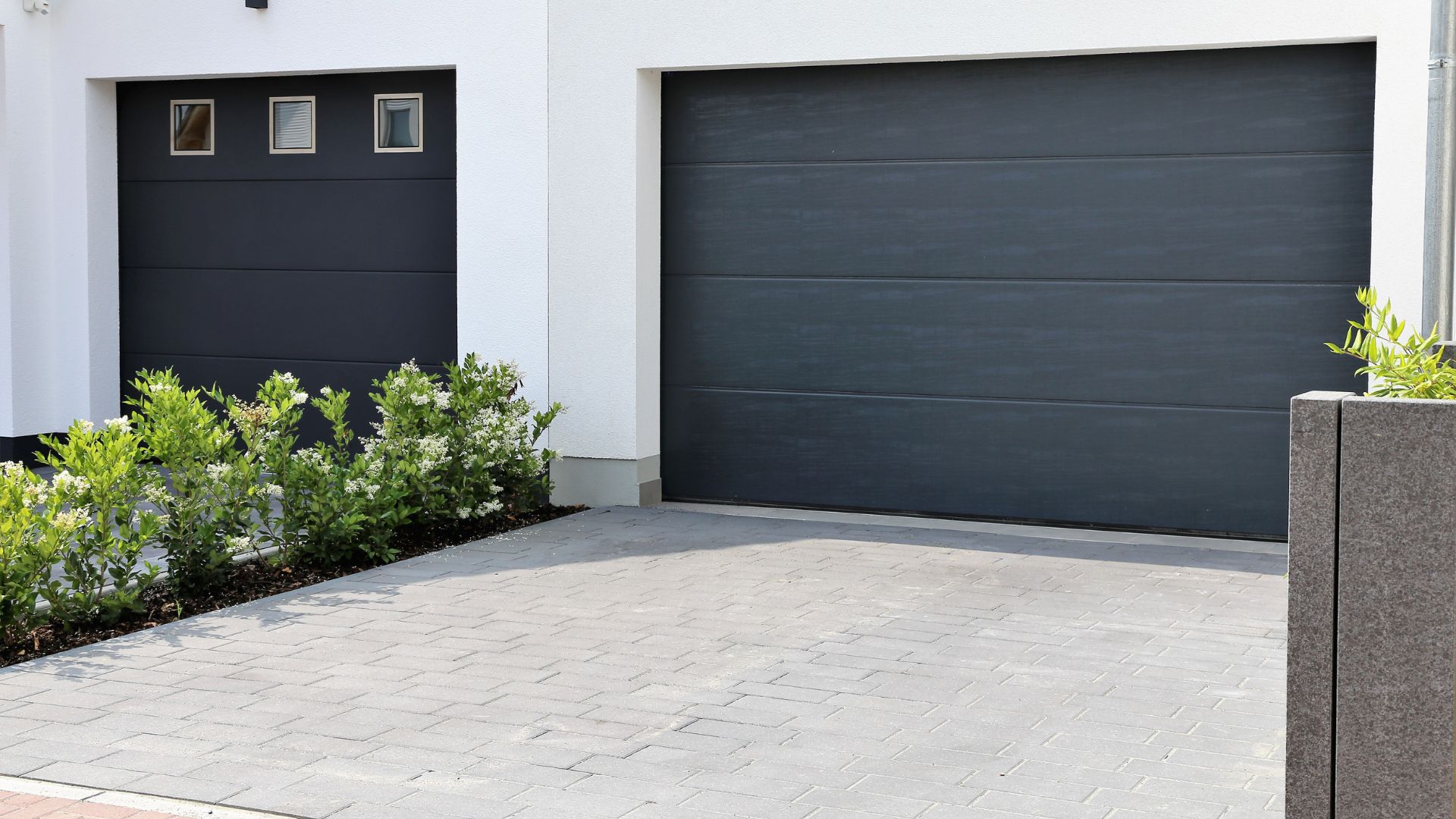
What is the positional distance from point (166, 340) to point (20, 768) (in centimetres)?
697

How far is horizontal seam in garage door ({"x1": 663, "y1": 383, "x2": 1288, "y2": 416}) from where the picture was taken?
8297mm

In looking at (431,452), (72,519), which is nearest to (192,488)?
(72,519)

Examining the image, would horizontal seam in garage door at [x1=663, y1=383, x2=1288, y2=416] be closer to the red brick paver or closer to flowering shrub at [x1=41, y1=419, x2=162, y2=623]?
flowering shrub at [x1=41, y1=419, x2=162, y2=623]

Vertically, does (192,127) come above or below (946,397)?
above

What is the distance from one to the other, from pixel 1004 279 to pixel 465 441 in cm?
312

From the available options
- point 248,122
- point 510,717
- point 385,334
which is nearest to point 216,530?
point 510,717

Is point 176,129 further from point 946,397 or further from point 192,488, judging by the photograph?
point 946,397

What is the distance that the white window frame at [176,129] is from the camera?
10.6 m

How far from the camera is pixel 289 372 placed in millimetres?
10273

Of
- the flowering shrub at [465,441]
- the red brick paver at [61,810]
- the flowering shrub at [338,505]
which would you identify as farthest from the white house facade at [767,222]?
the red brick paver at [61,810]

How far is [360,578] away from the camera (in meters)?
7.23

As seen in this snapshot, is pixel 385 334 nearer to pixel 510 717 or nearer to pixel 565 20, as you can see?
pixel 565 20

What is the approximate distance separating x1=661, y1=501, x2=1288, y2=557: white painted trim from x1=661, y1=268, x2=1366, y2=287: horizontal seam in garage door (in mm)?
1369

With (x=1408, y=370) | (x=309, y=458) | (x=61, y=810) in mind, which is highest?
(x=1408, y=370)
